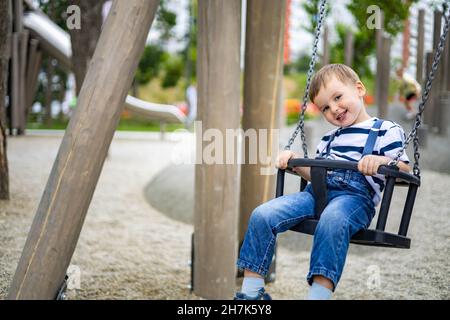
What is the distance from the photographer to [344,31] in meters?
6.50

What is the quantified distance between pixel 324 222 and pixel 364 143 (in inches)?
16.0

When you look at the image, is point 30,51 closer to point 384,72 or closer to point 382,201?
point 384,72

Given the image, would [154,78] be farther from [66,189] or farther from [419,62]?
[66,189]

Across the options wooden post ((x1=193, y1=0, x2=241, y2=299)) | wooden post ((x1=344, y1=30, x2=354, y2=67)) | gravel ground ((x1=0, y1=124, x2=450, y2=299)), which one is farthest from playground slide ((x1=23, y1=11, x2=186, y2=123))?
wooden post ((x1=344, y1=30, x2=354, y2=67))

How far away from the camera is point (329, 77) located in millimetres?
2256

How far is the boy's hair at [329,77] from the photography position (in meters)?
2.26

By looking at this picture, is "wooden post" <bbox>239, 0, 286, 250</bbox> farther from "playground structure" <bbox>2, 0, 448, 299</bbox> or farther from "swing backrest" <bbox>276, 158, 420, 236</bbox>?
"swing backrest" <bbox>276, 158, 420, 236</bbox>

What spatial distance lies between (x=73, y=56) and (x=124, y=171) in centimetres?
498

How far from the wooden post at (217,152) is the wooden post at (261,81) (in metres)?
0.38

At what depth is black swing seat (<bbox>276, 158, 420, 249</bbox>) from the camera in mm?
2068

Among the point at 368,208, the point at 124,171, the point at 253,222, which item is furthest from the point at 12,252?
the point at 124,171

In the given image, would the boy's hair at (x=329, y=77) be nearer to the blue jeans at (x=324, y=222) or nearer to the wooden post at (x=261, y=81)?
the blue jeans at (x=324, y=222)
